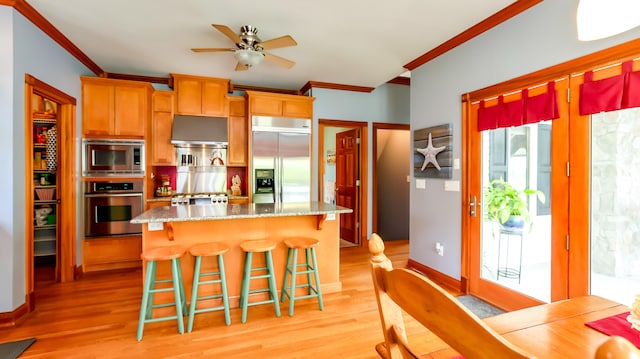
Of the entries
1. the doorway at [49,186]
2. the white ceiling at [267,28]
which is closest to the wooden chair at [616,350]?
the white ceiling at [267,28]

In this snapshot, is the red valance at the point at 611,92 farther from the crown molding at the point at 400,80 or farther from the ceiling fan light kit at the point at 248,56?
the crown molding at the point at 400,80

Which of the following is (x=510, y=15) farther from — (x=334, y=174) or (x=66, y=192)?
(x=66, y=192)

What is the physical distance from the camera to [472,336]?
567mm

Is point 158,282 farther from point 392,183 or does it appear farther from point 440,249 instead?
point 392,183

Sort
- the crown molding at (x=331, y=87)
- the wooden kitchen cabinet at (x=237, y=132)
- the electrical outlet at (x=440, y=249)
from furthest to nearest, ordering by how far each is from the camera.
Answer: the crown molding at (x=331, y=87), the wooden kitchen cabinet at (x=237, y=132), the electrical outlet at (x=440, y=249)

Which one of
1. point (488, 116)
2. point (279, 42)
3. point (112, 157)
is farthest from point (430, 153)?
point (112, 157)

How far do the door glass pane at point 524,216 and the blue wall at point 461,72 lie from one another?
13.0 inches

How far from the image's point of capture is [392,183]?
5.93 m

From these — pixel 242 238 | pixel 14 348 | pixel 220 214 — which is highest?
pixel 220 214

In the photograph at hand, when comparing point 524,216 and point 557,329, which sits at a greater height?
point 524,216

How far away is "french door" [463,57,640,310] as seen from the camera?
2041mm

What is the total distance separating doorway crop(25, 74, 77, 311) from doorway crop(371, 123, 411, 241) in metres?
4.50

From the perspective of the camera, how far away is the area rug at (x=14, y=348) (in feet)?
7.04

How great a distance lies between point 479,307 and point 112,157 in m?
4.57
